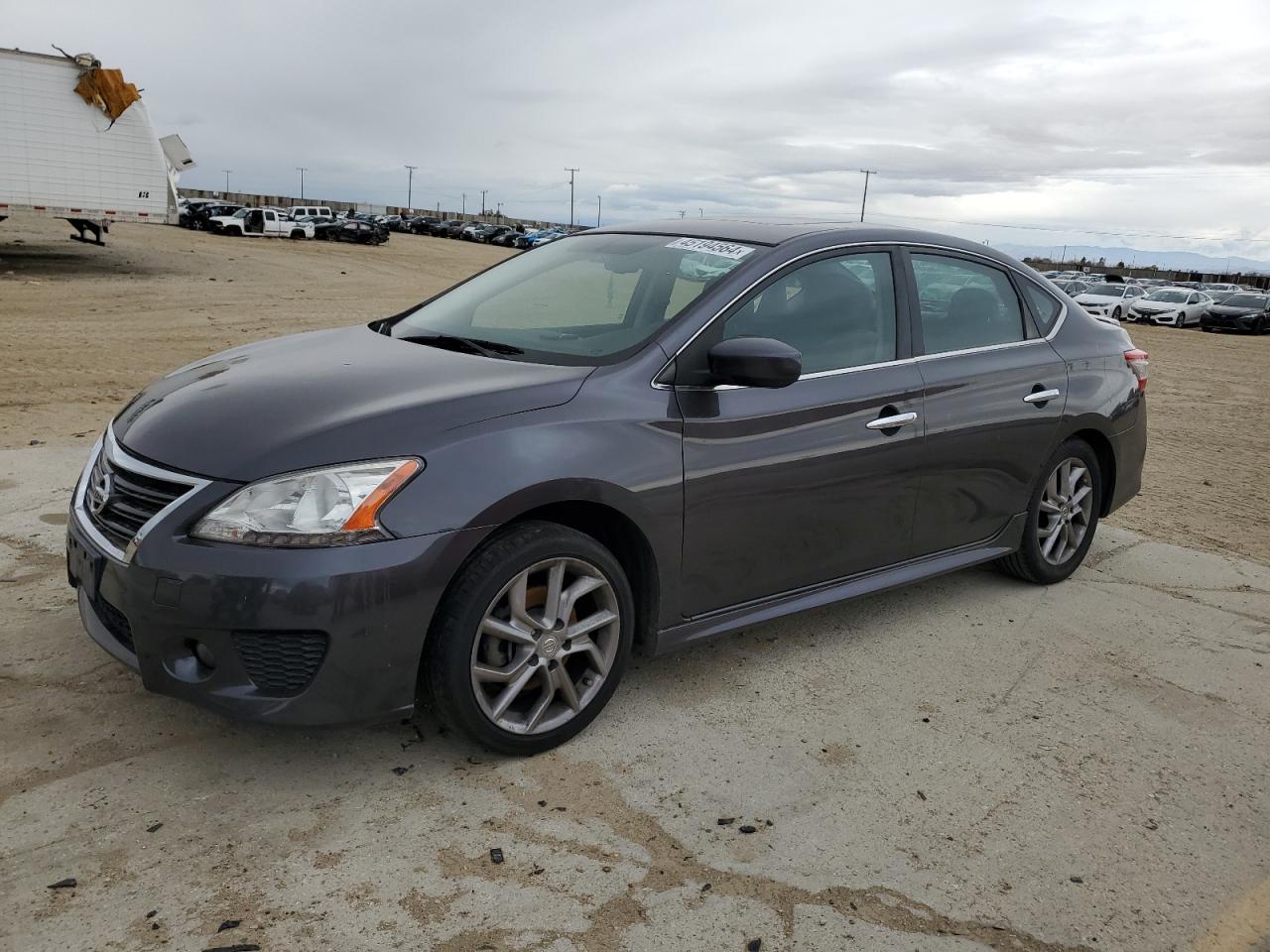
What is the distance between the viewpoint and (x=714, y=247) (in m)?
4.18

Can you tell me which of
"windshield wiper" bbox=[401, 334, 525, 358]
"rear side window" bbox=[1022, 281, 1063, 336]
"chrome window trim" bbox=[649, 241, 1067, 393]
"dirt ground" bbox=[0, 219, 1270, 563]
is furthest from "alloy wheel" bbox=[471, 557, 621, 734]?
"dirt ground" bbox=[0, 219, 1270, 563]

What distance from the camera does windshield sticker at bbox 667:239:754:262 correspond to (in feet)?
13.3

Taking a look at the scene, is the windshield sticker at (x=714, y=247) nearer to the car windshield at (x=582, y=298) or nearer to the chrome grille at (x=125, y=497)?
the car windshield at (x=582, y=298)

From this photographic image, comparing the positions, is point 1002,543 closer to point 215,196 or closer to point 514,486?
point 514,486

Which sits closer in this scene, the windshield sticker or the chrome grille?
the chrome grille

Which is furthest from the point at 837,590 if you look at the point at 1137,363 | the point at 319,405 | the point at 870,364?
the point at 1137,363

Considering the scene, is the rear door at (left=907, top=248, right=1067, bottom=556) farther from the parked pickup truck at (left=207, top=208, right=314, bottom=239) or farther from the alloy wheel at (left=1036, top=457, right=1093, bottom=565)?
Answer: the parked pickup truck at (left=207, top=208, right=314, bottom=239)

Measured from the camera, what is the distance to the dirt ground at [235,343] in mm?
7539

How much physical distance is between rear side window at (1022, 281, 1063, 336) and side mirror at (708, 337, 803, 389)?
2.06 metres

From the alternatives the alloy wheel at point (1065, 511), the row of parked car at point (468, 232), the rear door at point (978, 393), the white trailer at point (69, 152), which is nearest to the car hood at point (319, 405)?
the rear door at point (978, 393)

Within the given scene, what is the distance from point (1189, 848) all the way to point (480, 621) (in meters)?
2.16

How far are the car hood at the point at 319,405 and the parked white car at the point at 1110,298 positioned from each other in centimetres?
3294

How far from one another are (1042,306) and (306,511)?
12.2 ft

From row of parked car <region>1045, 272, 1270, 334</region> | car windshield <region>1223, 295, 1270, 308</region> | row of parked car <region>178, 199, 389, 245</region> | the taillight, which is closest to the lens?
the taillight
